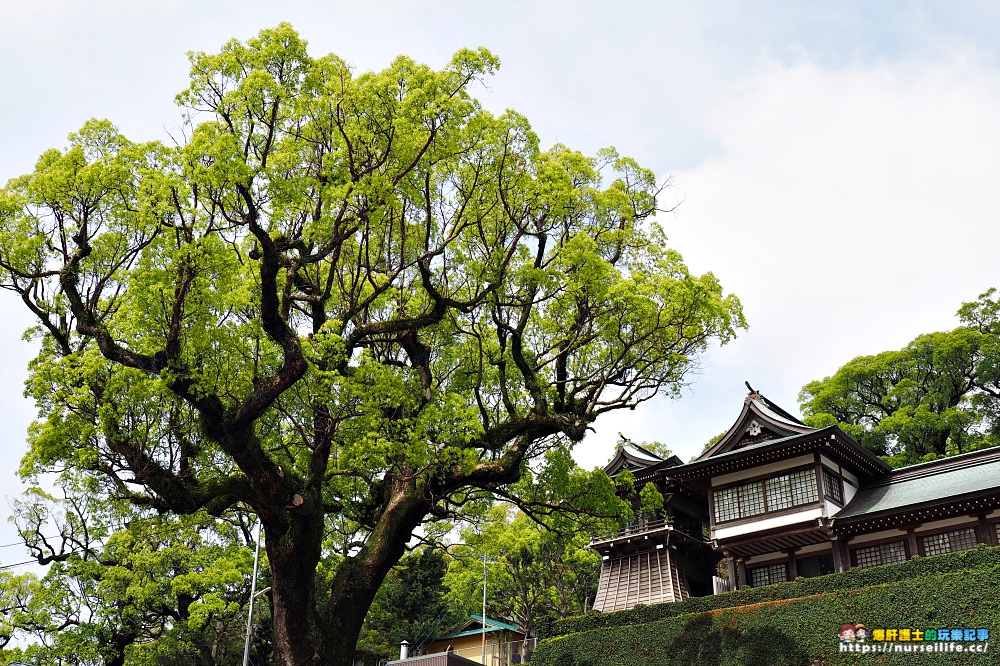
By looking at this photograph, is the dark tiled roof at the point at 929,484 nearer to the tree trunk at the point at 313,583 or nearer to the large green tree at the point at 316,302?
the large green tree at the point at 316,302

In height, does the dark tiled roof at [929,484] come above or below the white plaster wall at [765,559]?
above

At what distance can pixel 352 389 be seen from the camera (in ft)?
54.5

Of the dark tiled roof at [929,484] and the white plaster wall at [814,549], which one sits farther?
the white plaster wall at [814,549]

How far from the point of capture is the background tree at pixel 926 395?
1606 inches

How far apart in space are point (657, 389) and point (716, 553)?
1673 cm

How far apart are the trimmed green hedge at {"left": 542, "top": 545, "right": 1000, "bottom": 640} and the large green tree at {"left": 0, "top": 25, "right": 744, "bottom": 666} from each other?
895 cm

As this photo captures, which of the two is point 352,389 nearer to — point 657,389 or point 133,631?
point 657,389

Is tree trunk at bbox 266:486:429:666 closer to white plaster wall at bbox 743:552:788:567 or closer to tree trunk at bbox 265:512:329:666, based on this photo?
tree trunk at bbox 265:512:329:666

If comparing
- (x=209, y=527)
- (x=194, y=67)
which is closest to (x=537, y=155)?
(x=194, y=67)

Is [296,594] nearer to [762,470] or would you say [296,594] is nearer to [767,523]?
[767,523]

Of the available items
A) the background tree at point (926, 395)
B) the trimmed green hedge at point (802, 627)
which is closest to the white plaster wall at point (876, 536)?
the trimmed green hedge at point (802, 627)

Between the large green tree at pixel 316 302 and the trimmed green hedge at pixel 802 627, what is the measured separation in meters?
8.96

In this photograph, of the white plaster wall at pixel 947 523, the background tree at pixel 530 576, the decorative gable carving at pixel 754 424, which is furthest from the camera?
the background tree at pixel 530 576

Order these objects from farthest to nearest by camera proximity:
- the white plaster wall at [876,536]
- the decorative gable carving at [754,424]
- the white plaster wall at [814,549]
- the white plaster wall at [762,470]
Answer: the decorative gable carving at [754,424], the white plaster wall at [814,549], the white plaster wall at [762,470], the white plaster wall at [876,536]
